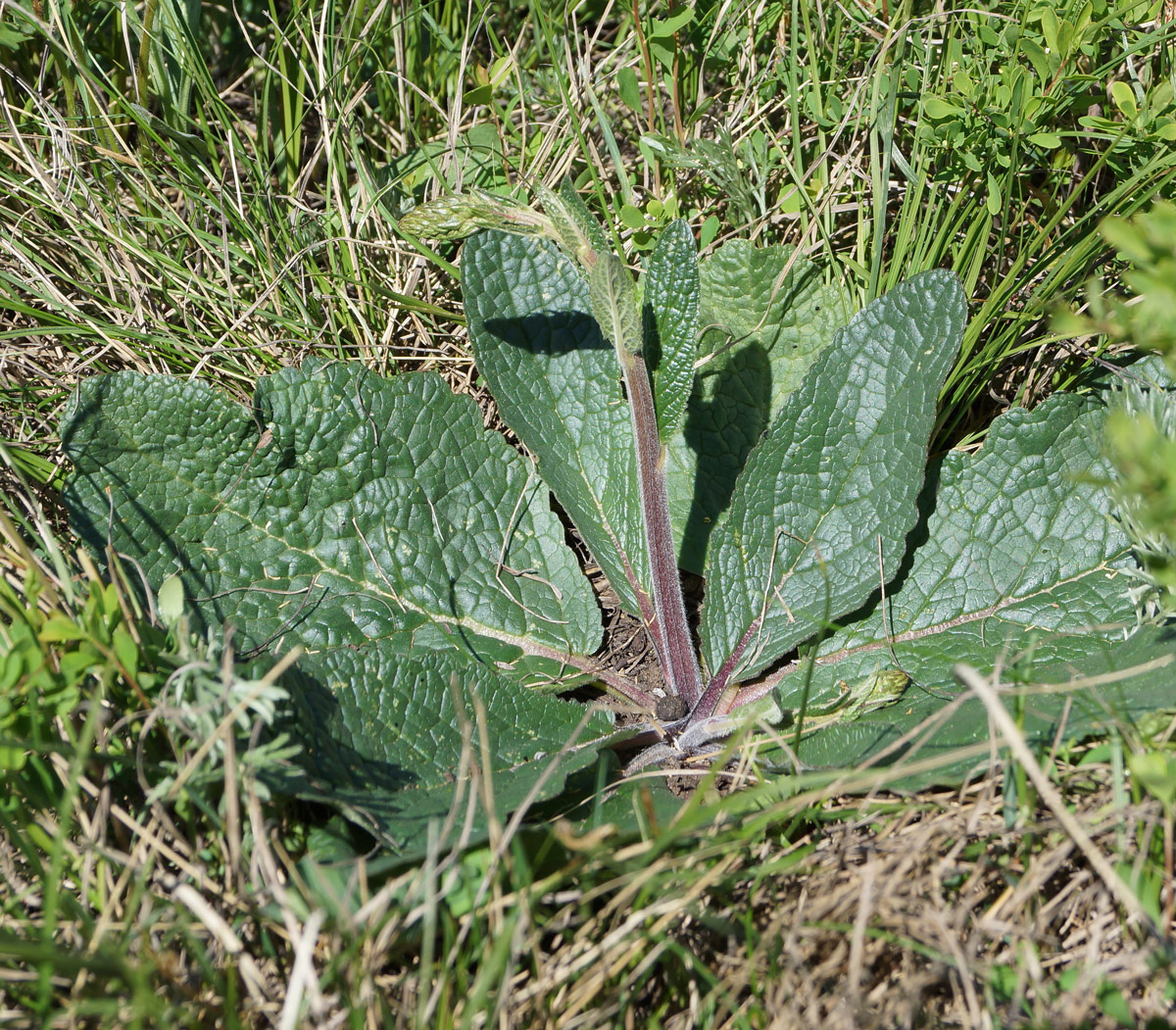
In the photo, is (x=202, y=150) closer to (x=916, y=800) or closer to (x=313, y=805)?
(x=313, y=805)

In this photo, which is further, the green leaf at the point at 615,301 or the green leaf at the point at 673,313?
the green leaf at the point at 673,313

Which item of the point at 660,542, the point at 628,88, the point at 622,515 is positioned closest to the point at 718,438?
the point at 622,515

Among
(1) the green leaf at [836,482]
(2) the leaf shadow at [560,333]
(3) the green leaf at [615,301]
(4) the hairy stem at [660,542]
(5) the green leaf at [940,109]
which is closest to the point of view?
(3) the green leaf at [615,301]

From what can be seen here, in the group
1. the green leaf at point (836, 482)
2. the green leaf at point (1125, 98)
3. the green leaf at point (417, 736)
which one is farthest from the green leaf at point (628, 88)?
the green leaf at point (417, 736)

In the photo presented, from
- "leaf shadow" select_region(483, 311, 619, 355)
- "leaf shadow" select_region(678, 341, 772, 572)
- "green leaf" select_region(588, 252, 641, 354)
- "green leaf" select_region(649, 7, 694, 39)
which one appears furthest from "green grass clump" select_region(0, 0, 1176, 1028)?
"green leaf" select_region(588, 252, 641, 354)

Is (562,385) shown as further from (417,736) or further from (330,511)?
(417,736)

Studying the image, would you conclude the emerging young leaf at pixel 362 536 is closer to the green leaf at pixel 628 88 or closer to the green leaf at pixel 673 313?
the green leaf at pixel 673 313
